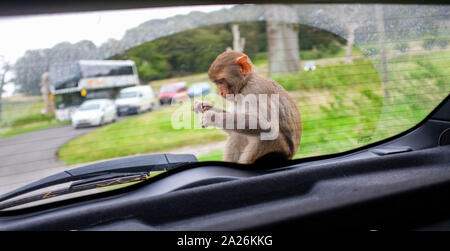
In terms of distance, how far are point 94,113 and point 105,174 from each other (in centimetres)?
38

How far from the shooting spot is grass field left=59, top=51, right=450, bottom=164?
1.95 meters

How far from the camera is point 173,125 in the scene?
1.98m

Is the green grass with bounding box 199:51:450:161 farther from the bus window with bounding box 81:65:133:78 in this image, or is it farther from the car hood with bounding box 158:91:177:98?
the bus window with bounding box 81:65:133:78

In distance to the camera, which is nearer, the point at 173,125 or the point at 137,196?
the point at 137,196

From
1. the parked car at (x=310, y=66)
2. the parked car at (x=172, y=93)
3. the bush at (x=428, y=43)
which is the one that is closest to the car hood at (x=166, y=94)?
the parked car at (x=172, y=93)

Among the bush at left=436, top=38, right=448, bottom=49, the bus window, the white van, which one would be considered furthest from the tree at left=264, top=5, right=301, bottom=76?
the bush at left=436, top=38, right=448, bottom=49

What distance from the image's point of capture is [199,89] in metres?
1.96

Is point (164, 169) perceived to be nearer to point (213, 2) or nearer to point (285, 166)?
point (285, 166)

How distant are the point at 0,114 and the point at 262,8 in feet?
5.50

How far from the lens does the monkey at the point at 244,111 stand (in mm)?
1934

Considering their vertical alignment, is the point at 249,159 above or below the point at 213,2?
below

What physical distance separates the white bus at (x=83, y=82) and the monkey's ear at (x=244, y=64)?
0.73 m
